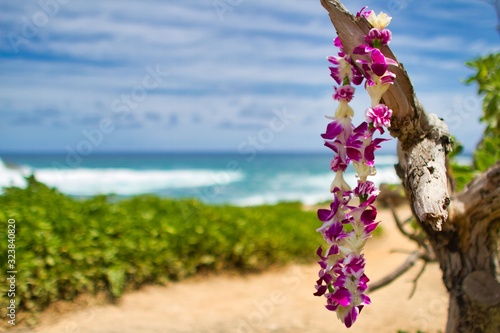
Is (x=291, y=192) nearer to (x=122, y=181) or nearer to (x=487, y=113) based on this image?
(x=122, y=181)

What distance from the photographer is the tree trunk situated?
1.95 metres

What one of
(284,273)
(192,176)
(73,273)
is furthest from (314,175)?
(73,273)

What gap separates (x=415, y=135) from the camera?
83.6 inches

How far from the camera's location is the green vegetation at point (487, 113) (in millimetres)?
3301

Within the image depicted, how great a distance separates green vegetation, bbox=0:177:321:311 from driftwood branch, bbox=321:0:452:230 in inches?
132

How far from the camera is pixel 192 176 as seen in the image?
35719mm

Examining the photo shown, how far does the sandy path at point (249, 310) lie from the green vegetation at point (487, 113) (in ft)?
3.44

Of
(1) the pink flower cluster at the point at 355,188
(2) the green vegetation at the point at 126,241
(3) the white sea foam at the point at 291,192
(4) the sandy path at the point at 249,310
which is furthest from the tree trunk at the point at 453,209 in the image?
(3) the white sea foam at the point at 291,192

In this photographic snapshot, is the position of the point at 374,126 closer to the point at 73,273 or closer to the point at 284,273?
the point at 73,273

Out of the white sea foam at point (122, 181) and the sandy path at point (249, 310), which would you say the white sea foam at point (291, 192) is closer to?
the white sea foam at point (122, 181)

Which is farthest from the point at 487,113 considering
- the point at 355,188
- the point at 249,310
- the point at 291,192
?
the point at 291,192

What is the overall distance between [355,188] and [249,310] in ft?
12.2

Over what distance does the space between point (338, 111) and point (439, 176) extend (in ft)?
1.51

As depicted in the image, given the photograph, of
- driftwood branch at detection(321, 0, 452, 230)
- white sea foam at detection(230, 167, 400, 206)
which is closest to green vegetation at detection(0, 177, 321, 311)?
driftwood branch at detection(321, 0, 452, 230)
